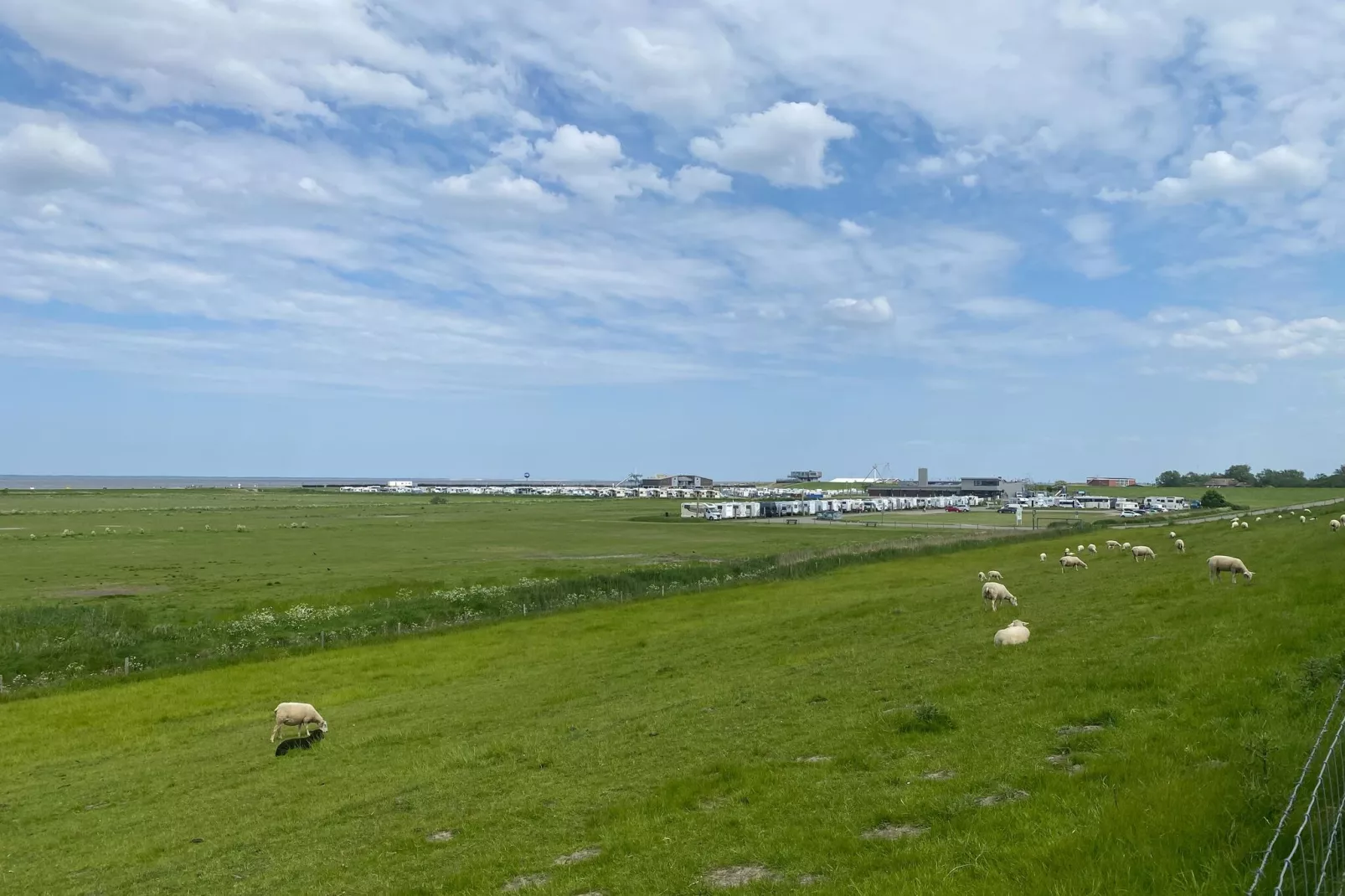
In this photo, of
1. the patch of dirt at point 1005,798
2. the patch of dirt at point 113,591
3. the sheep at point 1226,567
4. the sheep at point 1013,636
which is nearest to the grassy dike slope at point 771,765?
the patch of dirt at point 1005,798

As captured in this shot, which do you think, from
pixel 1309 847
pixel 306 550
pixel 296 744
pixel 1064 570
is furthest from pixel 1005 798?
pixel 306 550

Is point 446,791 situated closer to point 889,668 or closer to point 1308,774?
point 889,668

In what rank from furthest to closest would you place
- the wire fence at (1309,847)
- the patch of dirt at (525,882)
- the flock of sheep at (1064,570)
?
the flock of sheep at (1064,570) → the patch of dirt at (525,882) → the wire fence at (1309,847)

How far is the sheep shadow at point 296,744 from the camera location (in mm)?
22594

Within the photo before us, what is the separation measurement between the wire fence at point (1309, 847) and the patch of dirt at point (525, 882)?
759 cm

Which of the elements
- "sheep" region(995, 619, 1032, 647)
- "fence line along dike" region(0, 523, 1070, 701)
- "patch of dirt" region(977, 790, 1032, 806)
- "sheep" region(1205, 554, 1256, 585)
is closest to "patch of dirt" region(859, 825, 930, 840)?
"patch of dirt" region(977, 790, 1032, 806)

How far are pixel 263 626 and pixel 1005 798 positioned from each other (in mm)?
46990

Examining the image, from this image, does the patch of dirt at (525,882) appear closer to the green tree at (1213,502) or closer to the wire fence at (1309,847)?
the wire fence at (1309,847)

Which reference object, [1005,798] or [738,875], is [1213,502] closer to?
[1005,798]

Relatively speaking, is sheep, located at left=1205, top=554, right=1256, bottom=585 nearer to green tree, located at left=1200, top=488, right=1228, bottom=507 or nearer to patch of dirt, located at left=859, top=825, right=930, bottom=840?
patch of dirt, located at left=859, top=825, right=930, bottom=840

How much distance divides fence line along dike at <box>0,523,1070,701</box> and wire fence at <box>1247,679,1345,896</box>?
141 ft

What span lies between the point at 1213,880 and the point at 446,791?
13.0 metres

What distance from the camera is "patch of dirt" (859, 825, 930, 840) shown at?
9.61 metres

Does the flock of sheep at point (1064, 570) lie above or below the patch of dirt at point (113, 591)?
above
